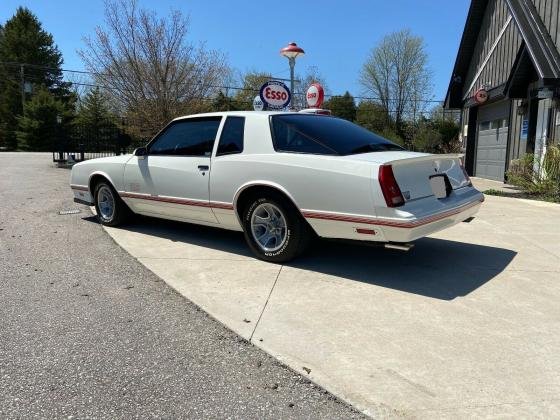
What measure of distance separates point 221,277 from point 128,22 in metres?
14.2

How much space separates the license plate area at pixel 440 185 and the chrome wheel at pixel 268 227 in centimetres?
146

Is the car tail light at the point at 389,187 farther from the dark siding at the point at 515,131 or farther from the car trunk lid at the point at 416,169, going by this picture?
the dark siding at the point at 515,131

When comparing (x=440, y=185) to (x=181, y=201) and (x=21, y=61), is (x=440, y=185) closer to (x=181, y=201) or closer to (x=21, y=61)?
(x=181, y=201)

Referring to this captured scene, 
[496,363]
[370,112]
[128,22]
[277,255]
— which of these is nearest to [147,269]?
[277,255]

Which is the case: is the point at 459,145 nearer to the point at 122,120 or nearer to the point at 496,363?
the point at 122,120

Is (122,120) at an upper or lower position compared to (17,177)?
upper

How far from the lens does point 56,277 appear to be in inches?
185

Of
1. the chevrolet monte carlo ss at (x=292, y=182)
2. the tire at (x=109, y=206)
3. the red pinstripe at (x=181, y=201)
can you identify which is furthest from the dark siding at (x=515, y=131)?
the tire at (x=109, y=206)

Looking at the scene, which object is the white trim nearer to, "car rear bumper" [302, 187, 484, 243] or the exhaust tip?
"car rear bumper" [302, 187, 484, 243]

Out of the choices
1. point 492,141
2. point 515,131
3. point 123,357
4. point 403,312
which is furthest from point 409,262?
point 492,141

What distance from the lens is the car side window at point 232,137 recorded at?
17.4 feet

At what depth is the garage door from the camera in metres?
14.6

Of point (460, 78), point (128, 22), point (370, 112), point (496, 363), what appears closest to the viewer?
point (496, 363)

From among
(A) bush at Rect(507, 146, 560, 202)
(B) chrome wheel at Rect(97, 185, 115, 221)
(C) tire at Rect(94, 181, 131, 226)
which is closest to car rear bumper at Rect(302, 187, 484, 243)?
(C) tire at Rect(94, 181, 131, 226)
